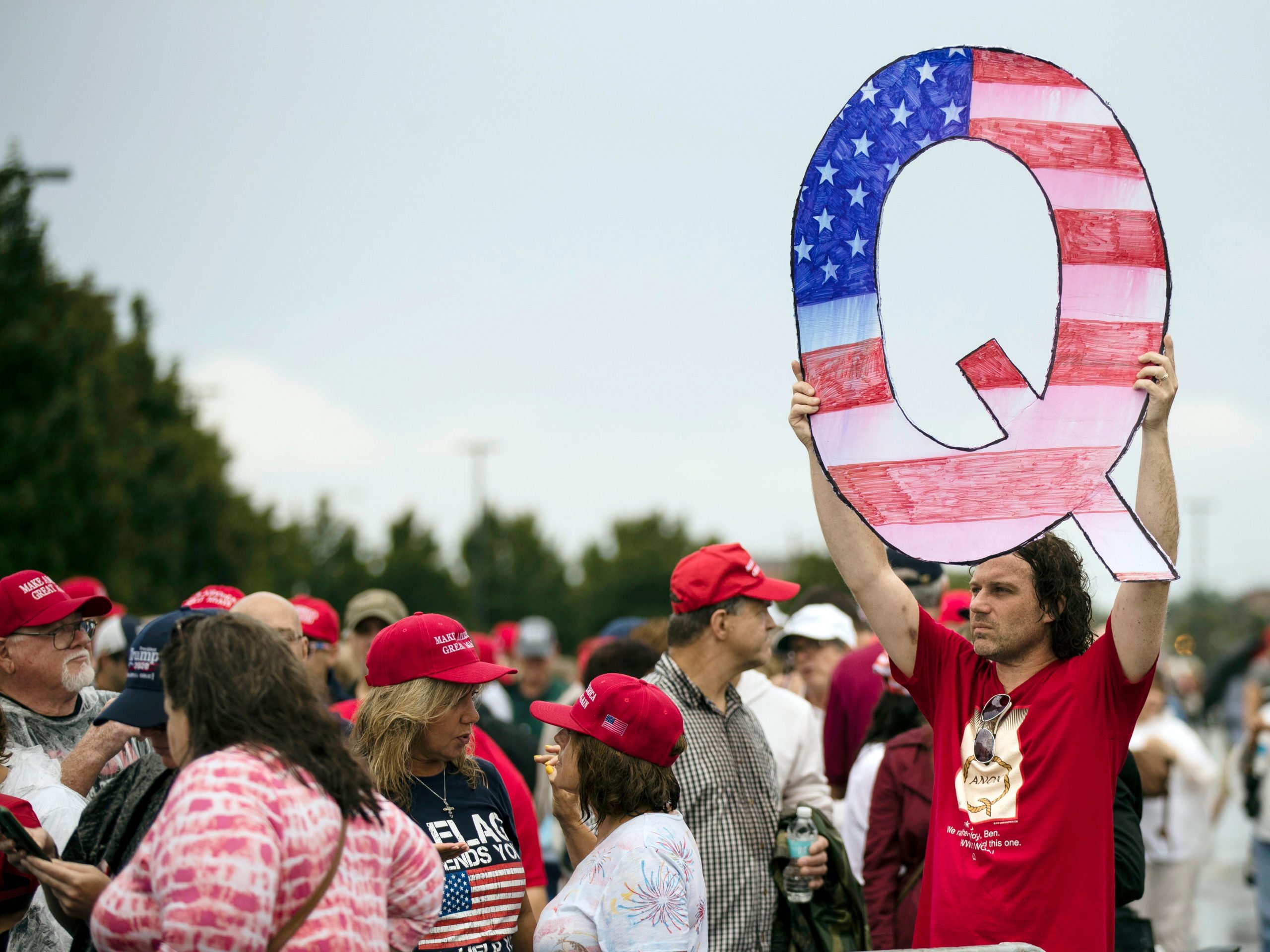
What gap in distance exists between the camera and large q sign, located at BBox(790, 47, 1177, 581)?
301cm

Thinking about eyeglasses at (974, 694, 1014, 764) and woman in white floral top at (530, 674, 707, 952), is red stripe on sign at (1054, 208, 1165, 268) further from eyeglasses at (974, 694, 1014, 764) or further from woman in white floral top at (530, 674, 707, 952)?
woman in white floral top at (530, 674, 707, 952)

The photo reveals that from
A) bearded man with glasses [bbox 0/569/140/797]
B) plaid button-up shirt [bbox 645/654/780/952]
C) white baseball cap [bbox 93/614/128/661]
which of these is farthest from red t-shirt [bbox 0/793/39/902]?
white baseball cap [bbox 93/614/128/661]

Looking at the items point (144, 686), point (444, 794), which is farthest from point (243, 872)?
point (444, 794)

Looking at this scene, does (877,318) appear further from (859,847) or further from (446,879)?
(859,847)

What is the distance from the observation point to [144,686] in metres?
2.92

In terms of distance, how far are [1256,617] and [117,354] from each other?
51244 mm

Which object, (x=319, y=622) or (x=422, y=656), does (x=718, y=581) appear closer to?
(x=422, y=656)

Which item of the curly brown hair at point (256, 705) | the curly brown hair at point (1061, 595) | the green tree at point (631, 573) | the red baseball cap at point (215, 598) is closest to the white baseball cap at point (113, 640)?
the red baseball cap at point (215, 598)

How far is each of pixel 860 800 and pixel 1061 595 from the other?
2.02 m

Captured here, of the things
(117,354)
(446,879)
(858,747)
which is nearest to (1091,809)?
(446,879)

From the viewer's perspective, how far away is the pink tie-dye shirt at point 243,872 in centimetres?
204

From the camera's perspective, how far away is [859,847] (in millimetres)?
5145

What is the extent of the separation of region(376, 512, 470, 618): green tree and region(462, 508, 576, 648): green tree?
4.11 feet

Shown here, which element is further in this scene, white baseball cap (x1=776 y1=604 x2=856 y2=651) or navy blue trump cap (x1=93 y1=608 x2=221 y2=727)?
white baseball cap (x1=776 y1=604 x2=856 y2=651)
